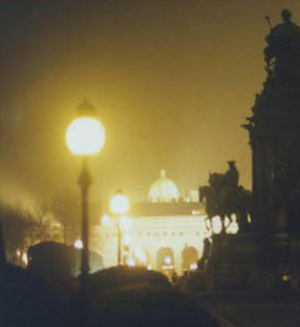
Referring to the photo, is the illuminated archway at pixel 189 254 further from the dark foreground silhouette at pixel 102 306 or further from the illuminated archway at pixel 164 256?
the dark foreground silhouette at pixel 102 306

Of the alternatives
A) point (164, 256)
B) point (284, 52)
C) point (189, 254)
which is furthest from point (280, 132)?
point (164, 256)

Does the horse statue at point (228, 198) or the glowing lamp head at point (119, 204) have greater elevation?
the horse statue at point (228, 198)

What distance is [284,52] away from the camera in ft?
126

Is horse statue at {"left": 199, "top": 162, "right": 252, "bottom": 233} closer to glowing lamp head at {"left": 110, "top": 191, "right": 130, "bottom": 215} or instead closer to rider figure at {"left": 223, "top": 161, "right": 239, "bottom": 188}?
rider figure at {"left": 223, "top": 161, "right": 239, "bottom": 188}

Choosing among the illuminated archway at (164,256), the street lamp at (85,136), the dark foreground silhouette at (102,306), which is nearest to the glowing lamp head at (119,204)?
the dark foreground silhouette at (102,306)

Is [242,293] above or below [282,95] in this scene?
below

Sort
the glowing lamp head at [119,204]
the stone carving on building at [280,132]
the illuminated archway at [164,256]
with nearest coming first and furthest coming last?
the glowing lamp head at [119,204]
the stone carving on building at [280,132]
the illuminated archway at [164,256]

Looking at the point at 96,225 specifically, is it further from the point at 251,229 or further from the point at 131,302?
the point at 131,302

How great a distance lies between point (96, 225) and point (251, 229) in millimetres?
141233

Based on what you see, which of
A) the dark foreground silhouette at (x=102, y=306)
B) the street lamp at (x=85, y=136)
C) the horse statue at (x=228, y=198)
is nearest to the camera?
the street lamp at (x=85, y=136)

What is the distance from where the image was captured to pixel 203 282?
38688mm

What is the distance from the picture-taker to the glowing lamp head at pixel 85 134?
15.5 m

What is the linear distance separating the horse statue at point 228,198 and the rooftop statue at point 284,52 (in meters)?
5.14

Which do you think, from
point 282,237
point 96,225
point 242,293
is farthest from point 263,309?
point 96,225
